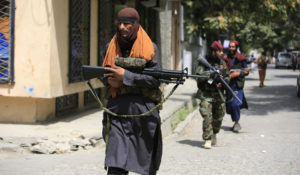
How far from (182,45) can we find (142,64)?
77.9 ft

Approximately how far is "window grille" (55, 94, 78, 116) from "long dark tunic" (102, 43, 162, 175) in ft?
16.7

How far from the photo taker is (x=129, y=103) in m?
3.90

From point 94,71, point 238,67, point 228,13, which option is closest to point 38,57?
point 238,67

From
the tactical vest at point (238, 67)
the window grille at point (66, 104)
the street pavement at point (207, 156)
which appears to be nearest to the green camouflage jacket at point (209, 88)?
the street pavement at point (207, 156)

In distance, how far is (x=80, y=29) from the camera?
29.9 ft

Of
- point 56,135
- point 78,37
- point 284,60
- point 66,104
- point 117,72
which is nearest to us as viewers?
point 117,72

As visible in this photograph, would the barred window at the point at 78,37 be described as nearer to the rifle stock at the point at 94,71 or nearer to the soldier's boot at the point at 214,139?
the soldier's boot at the point at 214,139

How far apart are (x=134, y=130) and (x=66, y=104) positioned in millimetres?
5682

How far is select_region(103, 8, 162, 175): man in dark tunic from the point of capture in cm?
377

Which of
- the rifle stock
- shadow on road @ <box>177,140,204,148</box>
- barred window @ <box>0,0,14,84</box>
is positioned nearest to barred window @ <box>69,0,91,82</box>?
barred window @ <box>0,0,14,84</box>

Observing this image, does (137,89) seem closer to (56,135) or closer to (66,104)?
(56,135)

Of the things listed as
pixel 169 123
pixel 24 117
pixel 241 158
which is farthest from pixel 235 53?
pixel 24 117

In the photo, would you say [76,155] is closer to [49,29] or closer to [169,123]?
[49,29]

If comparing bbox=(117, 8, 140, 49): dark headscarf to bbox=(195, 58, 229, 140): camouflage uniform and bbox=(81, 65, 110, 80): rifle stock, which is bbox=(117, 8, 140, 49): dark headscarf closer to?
bbox=(81, 65, 110, 80): rifle stock
